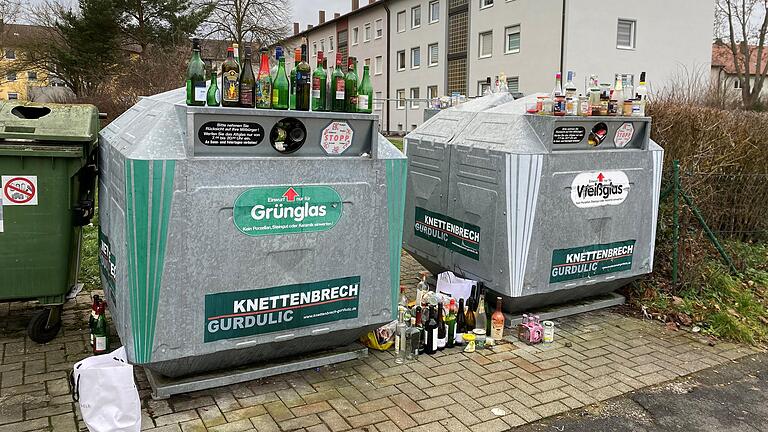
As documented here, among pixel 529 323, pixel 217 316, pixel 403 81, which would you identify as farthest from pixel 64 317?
pixel 403 81

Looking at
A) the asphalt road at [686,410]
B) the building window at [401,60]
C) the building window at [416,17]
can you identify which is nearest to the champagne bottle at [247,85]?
the asphalt road at [686,410]

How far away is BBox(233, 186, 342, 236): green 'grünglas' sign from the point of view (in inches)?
141

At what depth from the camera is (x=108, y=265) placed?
4.17 m

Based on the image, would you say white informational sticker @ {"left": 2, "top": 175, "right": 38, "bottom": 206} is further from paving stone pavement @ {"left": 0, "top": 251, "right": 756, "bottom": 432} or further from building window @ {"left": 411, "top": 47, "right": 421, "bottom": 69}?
building window @ {"left": 411, "top": 47, "right": 421, "bottom": 69}

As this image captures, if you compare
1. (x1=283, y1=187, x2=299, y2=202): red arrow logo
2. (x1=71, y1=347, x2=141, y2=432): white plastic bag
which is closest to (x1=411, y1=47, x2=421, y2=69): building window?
(x1=283, y1=187, x2=299, y2=202): red arrow logo

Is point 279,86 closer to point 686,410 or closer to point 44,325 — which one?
point 44,325

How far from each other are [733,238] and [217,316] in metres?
6.31

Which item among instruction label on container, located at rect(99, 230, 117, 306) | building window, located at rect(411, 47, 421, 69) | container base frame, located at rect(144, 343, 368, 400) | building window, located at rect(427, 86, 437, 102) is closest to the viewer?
container base frame, located at rect(144, 343, 368, 400)

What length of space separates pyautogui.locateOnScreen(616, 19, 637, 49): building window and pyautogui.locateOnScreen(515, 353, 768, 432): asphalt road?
25.5m

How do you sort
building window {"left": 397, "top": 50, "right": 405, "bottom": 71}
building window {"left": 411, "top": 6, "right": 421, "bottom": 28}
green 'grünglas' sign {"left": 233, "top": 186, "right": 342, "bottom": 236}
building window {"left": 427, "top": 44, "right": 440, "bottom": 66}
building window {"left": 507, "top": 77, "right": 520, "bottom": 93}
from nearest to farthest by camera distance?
green 'grünglas' sign {"left": 233, "top": 186, "right": 342, "bottom": 236}
building window {"left": 507, "top": 77, "right": 520, "bottom": 93}
building window {"left": 427, "top": 44, "right": 440, "bottom": 66}
building window {"left": 411, "top": 6, "right": 421, "bottom": 28}
building window {"left": 397, "top": 50, "right": 405, "bottom": 71}

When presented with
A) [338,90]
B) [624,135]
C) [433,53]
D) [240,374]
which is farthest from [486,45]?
[240,374]

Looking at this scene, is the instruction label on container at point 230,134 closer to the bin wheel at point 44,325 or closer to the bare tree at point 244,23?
the bin wheel at point 44,325

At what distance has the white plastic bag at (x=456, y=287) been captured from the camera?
5.09 metres

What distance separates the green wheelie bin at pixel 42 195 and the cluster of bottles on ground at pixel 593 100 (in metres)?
3.39
